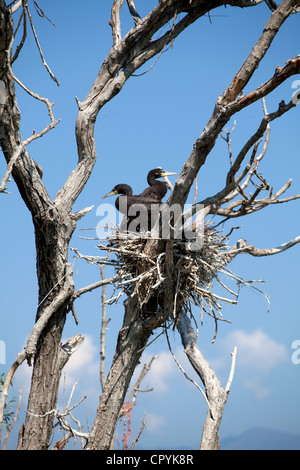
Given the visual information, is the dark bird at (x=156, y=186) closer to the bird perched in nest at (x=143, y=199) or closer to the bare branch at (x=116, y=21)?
the bird perched in nest at (x=143, y=199)

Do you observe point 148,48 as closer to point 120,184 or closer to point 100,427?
point 120,184

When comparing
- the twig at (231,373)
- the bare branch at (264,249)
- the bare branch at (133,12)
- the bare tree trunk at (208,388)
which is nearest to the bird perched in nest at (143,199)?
the bare branch at (264,249)

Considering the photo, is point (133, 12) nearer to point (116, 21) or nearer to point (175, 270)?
point (116, 21)

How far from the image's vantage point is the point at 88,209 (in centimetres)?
598

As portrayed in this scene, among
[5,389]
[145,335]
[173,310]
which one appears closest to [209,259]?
[173,310]

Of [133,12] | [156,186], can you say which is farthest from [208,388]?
[133,12]

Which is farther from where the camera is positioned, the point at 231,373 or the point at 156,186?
the point at 156,186

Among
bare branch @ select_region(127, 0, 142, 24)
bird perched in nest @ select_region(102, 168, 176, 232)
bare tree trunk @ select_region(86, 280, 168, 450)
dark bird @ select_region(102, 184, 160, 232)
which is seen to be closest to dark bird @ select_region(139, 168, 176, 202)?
bird perched in nest @ select_region(102, 168, 176, 232)

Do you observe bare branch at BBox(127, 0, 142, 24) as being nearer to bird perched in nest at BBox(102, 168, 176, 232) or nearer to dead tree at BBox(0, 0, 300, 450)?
dead tree at BBox(0, 0, 300, 450)

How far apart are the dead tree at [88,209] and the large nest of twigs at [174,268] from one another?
41 millimetres

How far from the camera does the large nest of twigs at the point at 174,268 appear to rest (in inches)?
202

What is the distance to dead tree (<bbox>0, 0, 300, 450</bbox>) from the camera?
4691 mm

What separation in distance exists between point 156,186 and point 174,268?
5.78 feet
